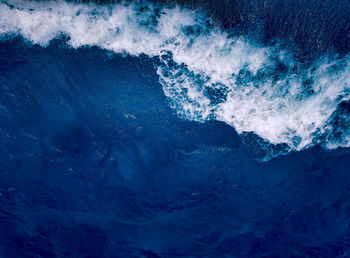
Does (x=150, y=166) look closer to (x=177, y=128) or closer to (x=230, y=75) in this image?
(x=177, y=128)

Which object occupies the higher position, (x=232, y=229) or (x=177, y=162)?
(x=177, y=162)

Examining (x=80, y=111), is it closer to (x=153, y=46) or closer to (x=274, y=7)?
(x=153, y=46)

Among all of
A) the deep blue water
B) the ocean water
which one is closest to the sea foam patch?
the ocean water

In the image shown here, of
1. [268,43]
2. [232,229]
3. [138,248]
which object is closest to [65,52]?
[268,43]

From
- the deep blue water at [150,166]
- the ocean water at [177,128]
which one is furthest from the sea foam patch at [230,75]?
the deep blue water at [150,166]

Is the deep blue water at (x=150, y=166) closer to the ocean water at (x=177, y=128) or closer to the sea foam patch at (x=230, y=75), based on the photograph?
the ocean water at (x=177, y=128)

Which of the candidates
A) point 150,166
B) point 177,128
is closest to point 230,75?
point 177,128
